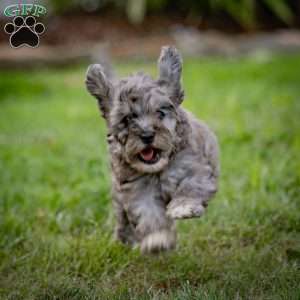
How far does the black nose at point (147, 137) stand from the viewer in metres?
4.32

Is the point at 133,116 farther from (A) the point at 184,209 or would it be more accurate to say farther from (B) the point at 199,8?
(B) the point at 199,8

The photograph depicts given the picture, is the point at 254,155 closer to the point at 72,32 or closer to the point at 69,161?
the point at 69,161

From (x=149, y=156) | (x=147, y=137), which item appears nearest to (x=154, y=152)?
(x=149, y=156)

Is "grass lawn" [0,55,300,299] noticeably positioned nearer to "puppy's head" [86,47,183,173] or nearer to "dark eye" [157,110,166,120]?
"puppy's head" [86,47,183,173]

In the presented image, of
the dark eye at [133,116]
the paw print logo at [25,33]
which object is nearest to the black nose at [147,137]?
the dark eye at [133,116]

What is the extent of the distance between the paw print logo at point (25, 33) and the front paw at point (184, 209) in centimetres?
179

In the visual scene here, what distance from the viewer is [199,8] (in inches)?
704

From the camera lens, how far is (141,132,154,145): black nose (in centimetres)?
432

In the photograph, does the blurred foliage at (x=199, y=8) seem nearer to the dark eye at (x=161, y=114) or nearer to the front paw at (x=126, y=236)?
the front paw at (x=126, y=236)

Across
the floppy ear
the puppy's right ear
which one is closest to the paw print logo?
the puppy's right ear

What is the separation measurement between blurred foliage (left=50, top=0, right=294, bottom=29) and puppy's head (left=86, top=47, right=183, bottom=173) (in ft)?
43.0

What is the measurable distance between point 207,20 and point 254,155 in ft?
35.0

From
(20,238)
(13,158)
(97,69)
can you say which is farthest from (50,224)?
(13,158)

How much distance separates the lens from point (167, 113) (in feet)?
14.9
